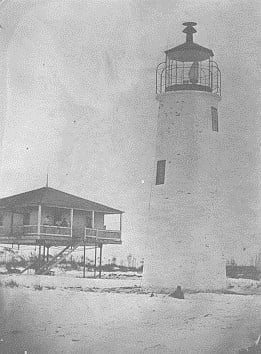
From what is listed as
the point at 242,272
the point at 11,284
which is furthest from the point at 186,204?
the point at 11,284

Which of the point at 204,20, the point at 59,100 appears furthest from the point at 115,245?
the point at 204,20

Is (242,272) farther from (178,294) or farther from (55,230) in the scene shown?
(55,230)

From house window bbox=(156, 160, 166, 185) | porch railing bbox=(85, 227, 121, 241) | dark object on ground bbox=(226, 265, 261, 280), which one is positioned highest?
house window bbox=(156, 160, 166, 185)

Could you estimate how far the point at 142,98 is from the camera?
1.63m

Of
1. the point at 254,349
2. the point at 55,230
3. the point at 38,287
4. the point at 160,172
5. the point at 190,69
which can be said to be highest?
the point at 190,69

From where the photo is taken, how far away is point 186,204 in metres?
1.59

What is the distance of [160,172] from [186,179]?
0.05 meters

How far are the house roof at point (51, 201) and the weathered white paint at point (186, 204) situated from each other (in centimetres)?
10

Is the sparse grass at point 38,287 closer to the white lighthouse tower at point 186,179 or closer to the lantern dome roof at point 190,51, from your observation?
the white lighthouse tower at point 186,179

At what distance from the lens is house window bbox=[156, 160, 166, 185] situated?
1.60m

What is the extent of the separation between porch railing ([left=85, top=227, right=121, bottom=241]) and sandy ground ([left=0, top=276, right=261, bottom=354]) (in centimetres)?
8

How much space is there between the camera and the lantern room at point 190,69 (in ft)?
5.24

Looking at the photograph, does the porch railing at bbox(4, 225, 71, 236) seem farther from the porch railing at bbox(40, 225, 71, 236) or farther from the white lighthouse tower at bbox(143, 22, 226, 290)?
the white lighthouse tower at bbox(143, 22, 226, 290)

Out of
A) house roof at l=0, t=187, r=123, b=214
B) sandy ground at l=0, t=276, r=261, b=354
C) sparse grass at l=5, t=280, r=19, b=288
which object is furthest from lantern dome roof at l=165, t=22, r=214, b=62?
sparse grass at l=5, t=280, r=19, b=288
